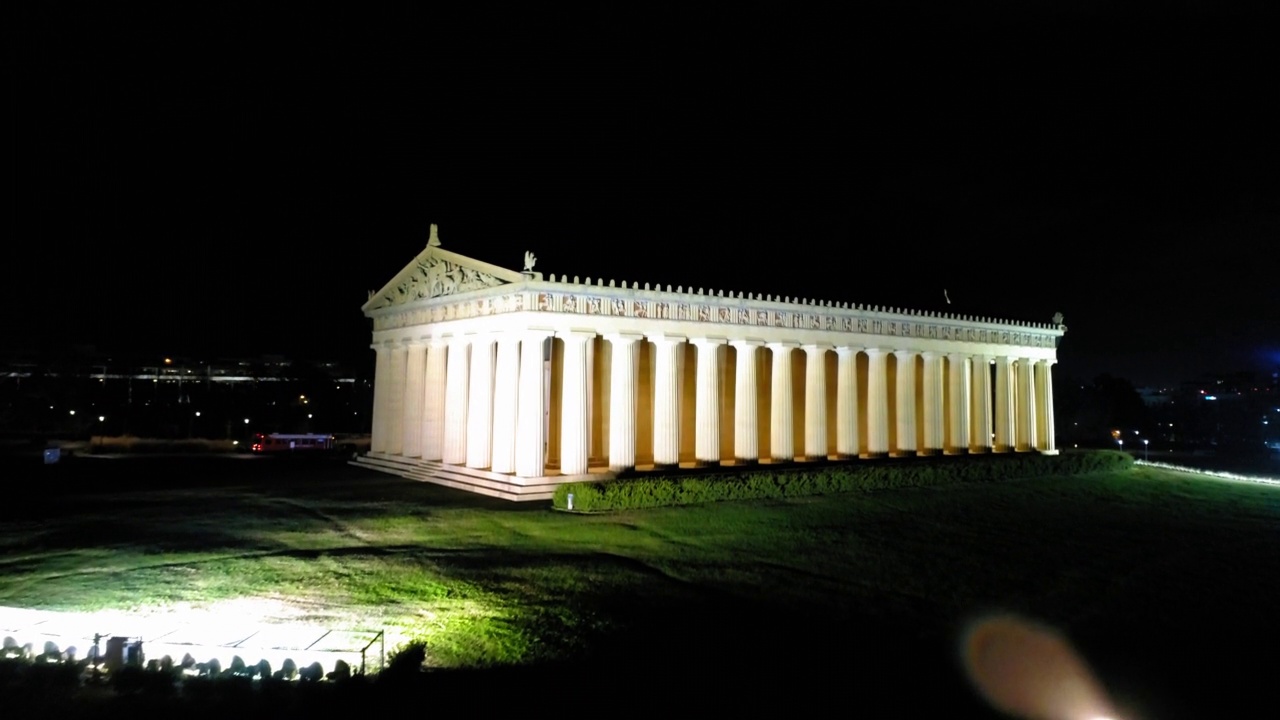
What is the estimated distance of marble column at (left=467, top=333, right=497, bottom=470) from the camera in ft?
90.4

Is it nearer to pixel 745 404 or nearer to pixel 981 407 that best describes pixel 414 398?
pixel 745 404

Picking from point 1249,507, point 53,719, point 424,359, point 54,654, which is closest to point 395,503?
point 424,359

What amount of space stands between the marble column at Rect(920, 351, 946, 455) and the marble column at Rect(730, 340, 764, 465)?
34.2 ft

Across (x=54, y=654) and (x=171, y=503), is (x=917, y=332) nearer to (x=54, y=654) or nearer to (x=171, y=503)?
(x=171, y=503)

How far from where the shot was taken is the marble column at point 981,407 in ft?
127

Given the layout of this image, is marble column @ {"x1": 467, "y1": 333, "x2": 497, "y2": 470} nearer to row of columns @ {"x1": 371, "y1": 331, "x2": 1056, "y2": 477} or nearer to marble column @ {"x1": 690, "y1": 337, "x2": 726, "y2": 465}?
row of columns @ {"x1": 371, "y1": 331, "x2": 1056, "y2": 477}

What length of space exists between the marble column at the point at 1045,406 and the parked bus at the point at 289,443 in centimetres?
3864

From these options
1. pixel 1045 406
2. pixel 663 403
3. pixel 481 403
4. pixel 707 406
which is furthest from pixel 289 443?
pixel 1045 406

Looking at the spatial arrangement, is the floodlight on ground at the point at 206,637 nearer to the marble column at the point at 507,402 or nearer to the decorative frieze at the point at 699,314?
the marble column at the point at 507,402

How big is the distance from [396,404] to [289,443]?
13.0 metres

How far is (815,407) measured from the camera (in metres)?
33.0

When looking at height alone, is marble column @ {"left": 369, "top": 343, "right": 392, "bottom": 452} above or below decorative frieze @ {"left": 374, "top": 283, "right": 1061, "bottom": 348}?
below

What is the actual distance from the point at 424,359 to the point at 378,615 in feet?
69.8

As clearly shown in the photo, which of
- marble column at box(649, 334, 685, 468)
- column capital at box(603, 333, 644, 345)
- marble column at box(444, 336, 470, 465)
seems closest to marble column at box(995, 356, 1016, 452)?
marble column at box(649, 334, 685, 468)
